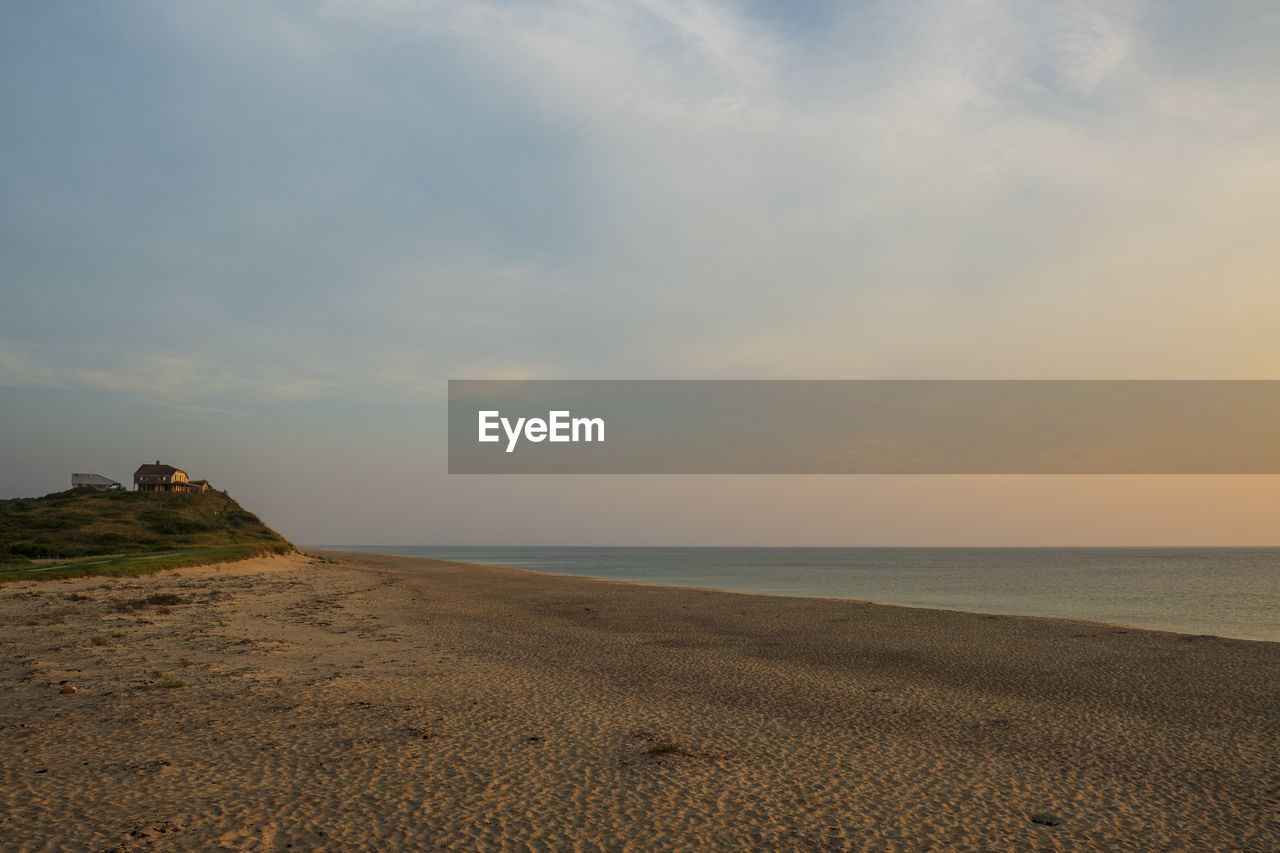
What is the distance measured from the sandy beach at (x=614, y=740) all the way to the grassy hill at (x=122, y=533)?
862 inches

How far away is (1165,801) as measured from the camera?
1118 centimetres

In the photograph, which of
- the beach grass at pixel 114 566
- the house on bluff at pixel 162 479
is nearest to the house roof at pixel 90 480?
the house on bluff at pixel 162 479

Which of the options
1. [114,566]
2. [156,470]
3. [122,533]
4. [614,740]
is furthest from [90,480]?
[614,740]

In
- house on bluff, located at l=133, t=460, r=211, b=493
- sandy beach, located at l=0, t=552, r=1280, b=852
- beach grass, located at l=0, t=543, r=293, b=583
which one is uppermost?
house on bluff, located at l=133, t=460, r=211, b=493

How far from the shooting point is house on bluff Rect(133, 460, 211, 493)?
100125 mm

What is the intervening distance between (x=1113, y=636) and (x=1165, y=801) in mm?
20266

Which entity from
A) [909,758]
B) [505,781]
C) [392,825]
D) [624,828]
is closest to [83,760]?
[392,825]

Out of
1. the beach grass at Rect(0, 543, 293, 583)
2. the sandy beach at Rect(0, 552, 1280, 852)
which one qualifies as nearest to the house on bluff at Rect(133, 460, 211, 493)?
the beach grass at Rect(0, 543, 293, 583)

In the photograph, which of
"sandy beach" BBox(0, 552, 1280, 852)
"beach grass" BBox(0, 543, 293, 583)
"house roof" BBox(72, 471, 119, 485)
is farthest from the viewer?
"house roof" BBox(72, 471, 119, 485)

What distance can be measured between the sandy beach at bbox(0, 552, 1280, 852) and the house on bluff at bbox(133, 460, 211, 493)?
85.2 metres

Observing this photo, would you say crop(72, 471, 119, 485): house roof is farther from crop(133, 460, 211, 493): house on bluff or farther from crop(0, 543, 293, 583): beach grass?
crop(0, 543, 293, 583): beach grass

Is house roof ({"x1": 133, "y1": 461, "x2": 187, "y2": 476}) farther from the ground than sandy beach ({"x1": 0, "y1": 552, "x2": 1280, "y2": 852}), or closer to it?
farther from the ground

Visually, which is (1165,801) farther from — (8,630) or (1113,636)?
(8,630)

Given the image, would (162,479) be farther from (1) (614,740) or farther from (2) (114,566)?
(1) (614,740)
